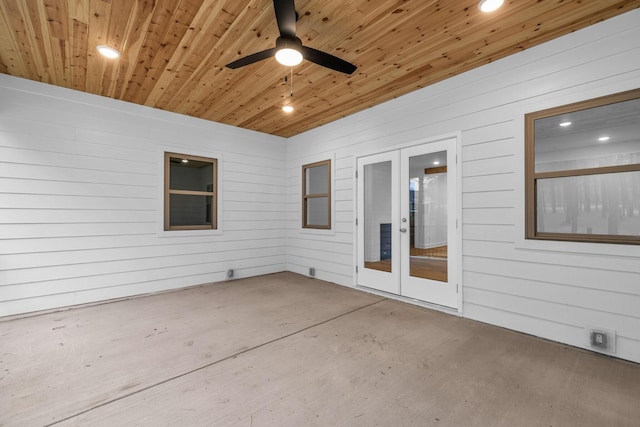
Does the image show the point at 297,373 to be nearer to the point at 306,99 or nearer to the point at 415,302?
the point at 415,302

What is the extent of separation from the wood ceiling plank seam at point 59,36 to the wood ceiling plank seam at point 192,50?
0.86 m

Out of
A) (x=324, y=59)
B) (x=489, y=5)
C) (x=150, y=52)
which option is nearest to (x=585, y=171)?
(x=489, y=5)

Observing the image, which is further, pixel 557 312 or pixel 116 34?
pixel 557 312

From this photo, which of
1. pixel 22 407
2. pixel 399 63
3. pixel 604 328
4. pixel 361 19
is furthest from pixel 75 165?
pixel 604 328

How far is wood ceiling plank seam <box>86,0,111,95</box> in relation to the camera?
90.2 inches

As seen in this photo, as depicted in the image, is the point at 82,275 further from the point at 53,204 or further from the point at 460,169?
the point at 460,169

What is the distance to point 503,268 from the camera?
9.93 ft

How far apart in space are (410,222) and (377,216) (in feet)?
1.92

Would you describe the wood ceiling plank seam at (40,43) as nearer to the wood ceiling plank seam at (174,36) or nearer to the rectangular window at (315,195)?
the wood ceiling plank seam at (174,36)

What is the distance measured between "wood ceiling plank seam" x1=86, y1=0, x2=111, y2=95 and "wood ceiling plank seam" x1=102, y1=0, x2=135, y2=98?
1.2 inches

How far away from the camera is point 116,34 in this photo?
8.52ft

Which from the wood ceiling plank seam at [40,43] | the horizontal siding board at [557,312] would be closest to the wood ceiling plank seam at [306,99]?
the wood ceiling plank seam at [40,43]

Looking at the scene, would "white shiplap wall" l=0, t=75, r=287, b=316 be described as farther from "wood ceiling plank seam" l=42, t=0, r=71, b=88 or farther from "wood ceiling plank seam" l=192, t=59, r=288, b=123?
"wood ceiling plank seam" l=192, t=59, r=288, b=123

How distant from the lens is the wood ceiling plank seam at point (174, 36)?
225 cm
